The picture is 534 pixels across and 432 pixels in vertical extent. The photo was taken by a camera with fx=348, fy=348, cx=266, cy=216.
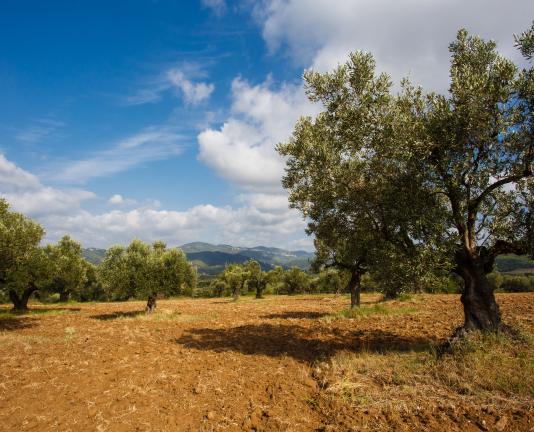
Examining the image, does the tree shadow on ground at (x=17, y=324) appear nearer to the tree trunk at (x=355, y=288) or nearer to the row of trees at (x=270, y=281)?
the tree trunk at (x=355, y=288)

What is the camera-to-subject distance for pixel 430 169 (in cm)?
1447

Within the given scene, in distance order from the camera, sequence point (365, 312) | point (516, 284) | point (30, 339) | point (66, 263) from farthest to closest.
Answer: point (516, 284) < point (66, 263) < point (365, 312) < point (30, 339)

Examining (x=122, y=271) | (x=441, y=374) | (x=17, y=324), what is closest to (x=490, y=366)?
(x=441, y=374)

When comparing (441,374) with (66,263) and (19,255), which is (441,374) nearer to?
(19,255)

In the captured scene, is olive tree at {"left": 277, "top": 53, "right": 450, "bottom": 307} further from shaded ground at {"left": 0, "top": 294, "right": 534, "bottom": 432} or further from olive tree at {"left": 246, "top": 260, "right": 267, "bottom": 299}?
olive tree at {"left": 246, "top": 260, "right": 267, "bottom": 299}

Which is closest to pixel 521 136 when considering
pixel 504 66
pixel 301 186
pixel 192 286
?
pixel 504 66

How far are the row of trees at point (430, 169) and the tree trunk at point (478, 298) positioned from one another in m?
0.04

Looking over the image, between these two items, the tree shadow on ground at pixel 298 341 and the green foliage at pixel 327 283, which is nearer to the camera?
the tree shadow on ground at pixel 298 341

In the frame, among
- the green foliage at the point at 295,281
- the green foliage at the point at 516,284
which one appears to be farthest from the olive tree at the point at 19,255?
the green foliage at the point at 516,284

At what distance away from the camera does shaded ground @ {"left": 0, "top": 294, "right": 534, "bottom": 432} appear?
9891 millimetres

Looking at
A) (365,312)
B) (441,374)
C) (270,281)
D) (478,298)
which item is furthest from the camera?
(270,281)

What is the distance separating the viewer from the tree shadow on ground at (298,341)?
677 inches

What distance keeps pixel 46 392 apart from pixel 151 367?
4.10 m

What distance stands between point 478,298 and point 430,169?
612 centimetres
